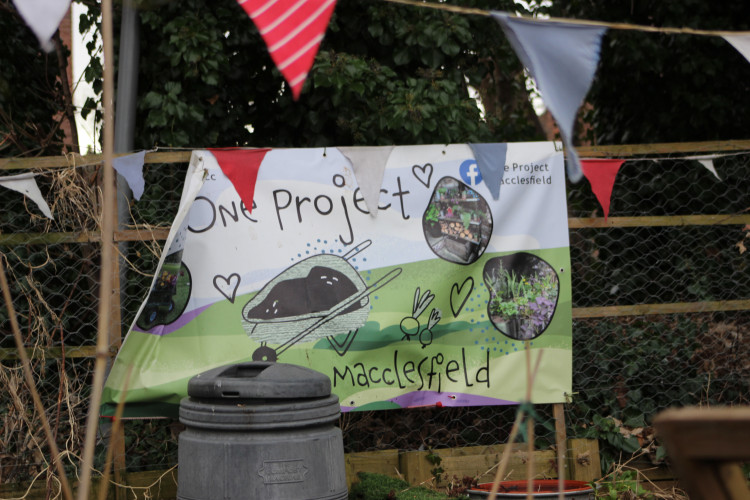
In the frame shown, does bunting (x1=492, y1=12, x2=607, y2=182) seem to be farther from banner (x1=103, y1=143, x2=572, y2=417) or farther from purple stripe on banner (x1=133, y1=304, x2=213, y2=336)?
purple stripe on banner (x1=133, y1=304, x2=213, y2=336)

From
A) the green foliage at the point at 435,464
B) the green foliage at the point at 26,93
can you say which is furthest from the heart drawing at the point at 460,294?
the green foliage at the point at 26,93

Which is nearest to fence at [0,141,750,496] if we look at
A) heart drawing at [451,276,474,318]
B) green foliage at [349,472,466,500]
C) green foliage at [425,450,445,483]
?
green foliage at [425,450,445,483]

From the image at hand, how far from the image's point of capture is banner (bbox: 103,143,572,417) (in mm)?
4203

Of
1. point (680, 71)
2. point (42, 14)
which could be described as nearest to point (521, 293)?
point (42, 14)

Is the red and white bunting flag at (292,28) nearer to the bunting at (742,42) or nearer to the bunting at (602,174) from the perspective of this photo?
the bunting at (742,42)

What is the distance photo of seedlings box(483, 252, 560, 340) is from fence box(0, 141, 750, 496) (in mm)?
241

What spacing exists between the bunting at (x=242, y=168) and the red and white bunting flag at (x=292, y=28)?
52.5 inches

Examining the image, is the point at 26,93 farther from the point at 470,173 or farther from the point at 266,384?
the point at 266,384

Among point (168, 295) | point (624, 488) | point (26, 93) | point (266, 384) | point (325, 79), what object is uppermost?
point (26, 93)

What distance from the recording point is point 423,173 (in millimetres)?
4457

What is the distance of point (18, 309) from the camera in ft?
14.6

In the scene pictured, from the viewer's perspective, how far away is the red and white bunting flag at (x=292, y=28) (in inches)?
111

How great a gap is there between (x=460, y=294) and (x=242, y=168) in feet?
4.60

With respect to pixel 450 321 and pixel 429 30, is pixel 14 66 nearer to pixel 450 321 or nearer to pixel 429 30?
pixel 429 30
